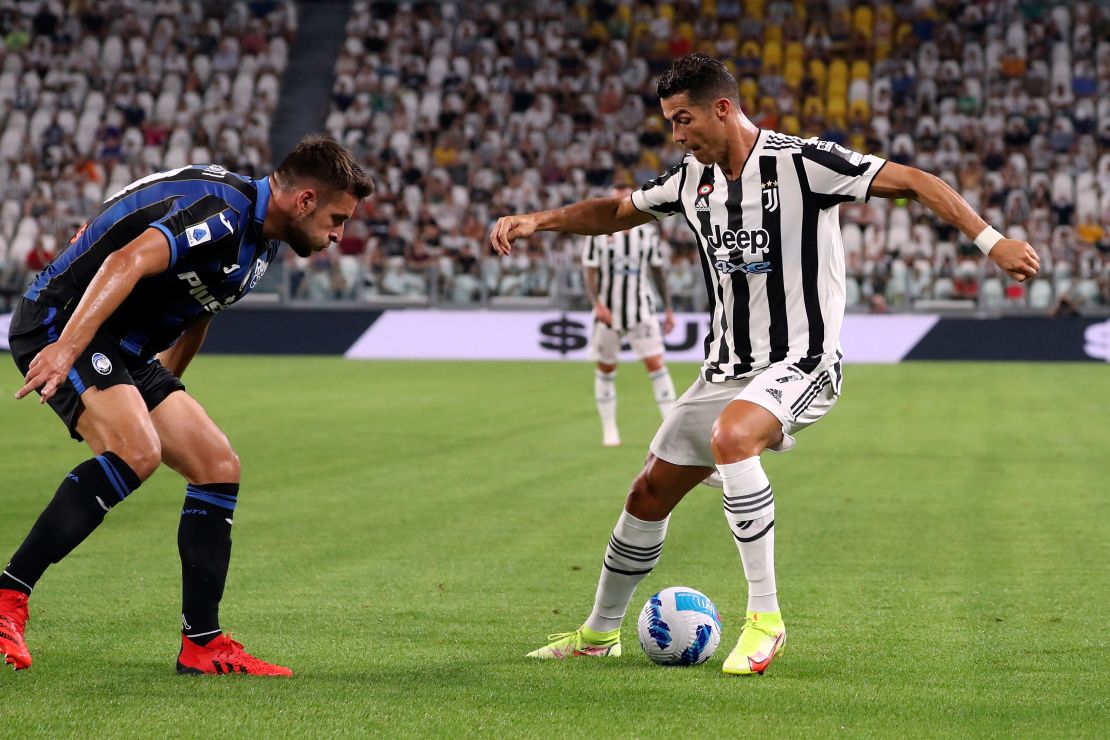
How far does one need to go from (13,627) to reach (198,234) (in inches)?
55.0

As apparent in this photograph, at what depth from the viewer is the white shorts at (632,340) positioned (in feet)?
47.9

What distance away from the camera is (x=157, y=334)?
5.24 metres

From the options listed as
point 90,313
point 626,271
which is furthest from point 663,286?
point 90,313

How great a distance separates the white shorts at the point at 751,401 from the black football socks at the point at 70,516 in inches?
74.7

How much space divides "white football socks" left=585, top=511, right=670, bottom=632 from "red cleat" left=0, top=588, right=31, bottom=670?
79.1 inches

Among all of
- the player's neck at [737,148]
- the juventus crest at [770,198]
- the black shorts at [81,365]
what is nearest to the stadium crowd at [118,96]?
the black shorts at [81,365]

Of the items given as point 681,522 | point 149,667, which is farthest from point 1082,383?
point 149,667

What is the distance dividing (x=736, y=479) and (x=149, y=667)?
217cm

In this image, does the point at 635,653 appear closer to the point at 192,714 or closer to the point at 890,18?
the point at 192,714

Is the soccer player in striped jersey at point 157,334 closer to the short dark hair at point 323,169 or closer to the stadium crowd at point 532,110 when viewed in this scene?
the short dark hair at point 323,169

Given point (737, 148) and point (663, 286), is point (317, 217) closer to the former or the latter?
point (737, 148)

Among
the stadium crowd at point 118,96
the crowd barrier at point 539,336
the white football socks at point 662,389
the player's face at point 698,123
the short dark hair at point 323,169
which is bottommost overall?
the crowd barrier at point 539,336

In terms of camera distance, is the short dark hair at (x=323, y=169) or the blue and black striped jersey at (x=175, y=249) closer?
the blue and black striped jersey at (x=175, y=249)

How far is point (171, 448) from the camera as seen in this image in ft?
17.0
